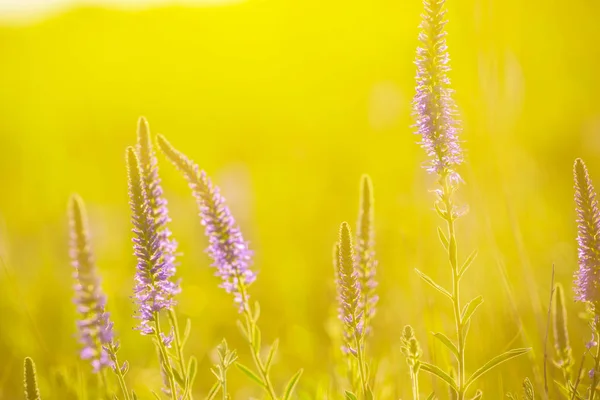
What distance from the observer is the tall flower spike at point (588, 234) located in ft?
8.73

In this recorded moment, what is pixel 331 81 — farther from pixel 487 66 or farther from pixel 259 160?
pixel 487 66

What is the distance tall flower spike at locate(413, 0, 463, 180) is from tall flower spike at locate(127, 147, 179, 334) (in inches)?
53.8

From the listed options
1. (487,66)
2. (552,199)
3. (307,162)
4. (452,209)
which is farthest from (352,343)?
(307,162)

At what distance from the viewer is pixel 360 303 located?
3.04 meters

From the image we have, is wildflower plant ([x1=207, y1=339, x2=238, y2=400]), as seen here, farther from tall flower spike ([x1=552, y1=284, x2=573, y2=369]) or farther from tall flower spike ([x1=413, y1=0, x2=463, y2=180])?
tall flower spike ([x1=552, y1=284, x2=573, y2=369])

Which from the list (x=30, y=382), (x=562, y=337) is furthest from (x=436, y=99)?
(x=30, y=382)

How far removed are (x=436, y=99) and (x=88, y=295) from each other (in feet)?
6.01

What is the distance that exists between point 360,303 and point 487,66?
217 centimetres

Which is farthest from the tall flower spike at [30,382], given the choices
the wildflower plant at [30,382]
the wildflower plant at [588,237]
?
the wildflower plant at [588,237]

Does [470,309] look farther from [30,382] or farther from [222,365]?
[30,382]

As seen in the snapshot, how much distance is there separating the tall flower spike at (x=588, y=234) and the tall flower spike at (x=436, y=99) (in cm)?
55

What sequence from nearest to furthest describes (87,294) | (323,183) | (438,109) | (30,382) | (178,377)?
(87,294) < (30,382) < (438,109) < (178,377) < (323,183)

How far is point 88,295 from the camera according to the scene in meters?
2.34

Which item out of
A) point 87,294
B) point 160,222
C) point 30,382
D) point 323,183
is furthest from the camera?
point 323,183
